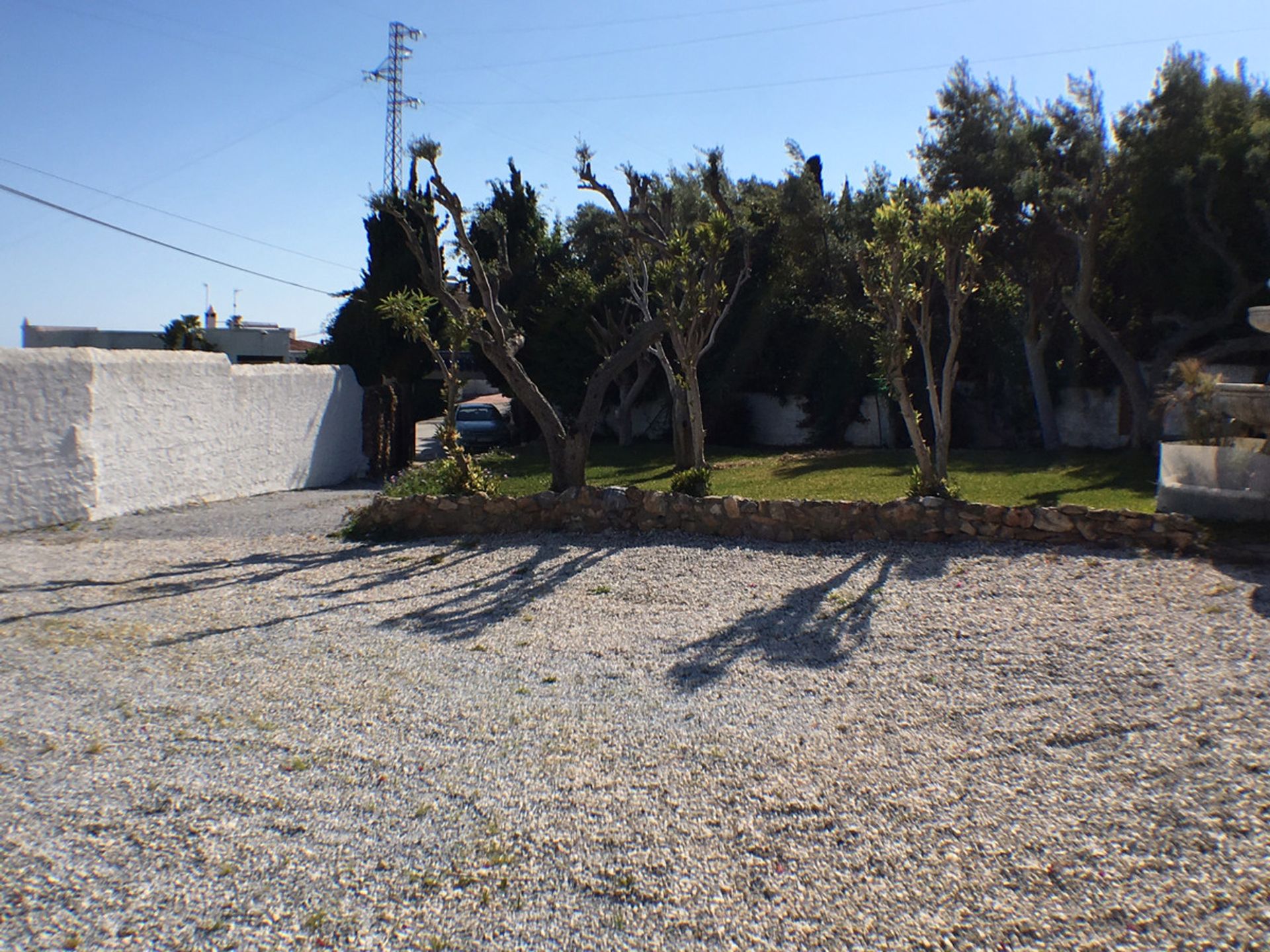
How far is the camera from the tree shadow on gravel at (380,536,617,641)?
26.8 feet

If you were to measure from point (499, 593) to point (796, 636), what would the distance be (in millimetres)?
2993

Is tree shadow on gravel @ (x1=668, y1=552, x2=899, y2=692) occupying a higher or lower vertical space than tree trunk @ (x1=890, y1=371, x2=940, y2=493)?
lower

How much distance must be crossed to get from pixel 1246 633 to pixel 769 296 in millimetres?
17907

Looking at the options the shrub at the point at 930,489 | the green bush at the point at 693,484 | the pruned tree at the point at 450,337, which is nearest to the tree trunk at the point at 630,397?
the pruned tree at the point at 450,337

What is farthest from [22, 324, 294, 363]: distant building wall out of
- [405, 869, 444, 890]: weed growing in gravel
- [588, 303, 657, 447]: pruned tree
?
[405, 869, 444, 890]: weed growing in gravel

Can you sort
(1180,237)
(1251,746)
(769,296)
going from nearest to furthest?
(1251,746) → (1180,237) → (769,296)

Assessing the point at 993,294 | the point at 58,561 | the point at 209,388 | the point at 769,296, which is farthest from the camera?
the point at 769,296

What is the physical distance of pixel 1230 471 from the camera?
30.2 ft

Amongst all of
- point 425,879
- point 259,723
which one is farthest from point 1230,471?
point 259,723

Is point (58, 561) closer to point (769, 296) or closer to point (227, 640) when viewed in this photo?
point (227, 640)

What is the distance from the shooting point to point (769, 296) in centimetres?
2361

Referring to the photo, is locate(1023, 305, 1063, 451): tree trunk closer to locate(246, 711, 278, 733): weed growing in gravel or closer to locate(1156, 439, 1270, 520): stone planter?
locate(1156, 439, 1270, 520): stone planter

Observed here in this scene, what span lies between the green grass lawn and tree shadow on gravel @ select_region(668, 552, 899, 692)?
13.6 feet

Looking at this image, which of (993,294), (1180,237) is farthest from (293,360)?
(1180,237)
